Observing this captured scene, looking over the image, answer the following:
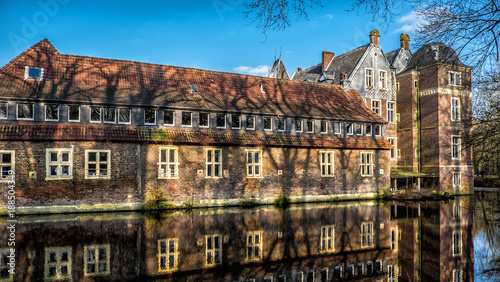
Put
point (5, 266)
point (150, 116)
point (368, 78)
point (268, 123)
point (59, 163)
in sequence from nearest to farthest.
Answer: point (5, 266)
point (59, 163)
point (150, 116)
point (268, 123)
point (368, 78)

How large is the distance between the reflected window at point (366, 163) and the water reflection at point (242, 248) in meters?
9.33

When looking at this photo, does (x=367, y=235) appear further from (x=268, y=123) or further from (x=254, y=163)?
(x=268, y=123)

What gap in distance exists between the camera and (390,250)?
11.2 m

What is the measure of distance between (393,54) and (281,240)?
104 feet

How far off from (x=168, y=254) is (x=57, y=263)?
8.72 ft

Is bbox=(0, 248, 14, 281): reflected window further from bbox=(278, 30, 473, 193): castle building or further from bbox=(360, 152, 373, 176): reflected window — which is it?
bbox=(278, 30, 473, 193): castle building

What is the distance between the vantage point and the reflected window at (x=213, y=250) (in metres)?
9.51

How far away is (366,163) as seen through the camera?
2711cm

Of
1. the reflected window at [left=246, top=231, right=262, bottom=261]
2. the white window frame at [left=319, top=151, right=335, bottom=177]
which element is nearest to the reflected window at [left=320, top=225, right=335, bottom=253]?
the reflected window at [left=246, top=231, right=262, bottom=261]

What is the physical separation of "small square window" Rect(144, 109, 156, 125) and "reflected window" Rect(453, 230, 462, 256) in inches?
609

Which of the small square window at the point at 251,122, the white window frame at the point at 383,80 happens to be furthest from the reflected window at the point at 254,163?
the white window frame at the point at 383,80

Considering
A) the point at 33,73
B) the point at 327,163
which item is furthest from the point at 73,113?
the point at 327,163

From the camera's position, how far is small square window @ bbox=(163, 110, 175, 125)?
21.5 metres

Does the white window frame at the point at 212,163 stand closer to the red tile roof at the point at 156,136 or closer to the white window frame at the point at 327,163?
the red tile roof at the point at 156,136
